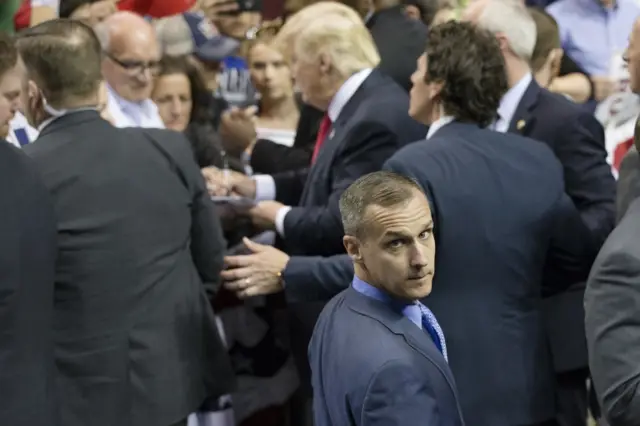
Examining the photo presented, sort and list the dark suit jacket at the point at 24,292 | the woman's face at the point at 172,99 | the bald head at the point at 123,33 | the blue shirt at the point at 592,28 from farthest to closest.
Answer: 1. the blue shirt at the point at 592,28
2. the woman's face at the point at 172,99
3. the bald head at the point at 123,33
4. the dark suit jacket at the point at 24,292

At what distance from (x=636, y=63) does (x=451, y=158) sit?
22.8 inches

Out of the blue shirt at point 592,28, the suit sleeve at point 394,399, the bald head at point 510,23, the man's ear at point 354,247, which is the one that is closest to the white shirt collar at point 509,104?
the bald head at point 510,23

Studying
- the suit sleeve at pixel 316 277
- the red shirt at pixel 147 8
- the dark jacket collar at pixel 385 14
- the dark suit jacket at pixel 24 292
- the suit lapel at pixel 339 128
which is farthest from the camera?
the red shirt at pixel 147 8

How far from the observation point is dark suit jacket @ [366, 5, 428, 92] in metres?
3.91

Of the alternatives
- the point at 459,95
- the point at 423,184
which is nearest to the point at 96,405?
the point at 423,184

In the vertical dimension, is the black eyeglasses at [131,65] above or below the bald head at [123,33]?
below

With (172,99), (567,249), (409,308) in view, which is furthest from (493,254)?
(172,99)

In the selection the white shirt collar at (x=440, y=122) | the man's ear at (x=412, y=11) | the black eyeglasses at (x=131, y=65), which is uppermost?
the white shirt collar at (x=440, y=122)

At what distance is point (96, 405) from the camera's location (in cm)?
268

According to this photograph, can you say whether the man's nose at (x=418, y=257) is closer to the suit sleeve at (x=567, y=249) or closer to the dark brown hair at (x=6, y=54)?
the suit sleeve at (x=567, y=249)

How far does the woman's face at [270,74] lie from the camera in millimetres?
4156

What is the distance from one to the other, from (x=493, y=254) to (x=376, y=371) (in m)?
0.88

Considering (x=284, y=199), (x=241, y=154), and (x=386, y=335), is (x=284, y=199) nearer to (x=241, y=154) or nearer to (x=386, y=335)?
(x=241, y=154)

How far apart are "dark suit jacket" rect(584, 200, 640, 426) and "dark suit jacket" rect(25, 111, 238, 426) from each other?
3.65ft
